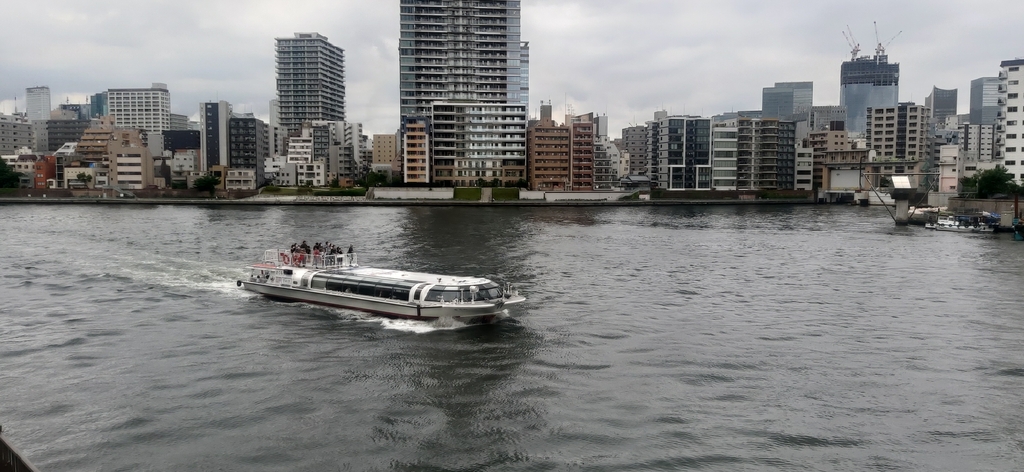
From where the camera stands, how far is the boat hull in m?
28.5

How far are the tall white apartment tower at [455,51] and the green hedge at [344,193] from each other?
3815 centimetres

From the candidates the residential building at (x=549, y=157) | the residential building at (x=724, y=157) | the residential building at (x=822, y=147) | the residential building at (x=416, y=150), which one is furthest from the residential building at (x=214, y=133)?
the residential building at (x=822, y=147)

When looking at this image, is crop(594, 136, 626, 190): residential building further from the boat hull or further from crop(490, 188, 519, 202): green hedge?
the boat hull

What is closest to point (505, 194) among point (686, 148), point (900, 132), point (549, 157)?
point (549, 157)

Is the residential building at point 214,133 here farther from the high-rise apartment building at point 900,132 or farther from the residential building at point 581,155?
the high-rise apartment building at point 900,132

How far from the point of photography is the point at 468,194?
141 m

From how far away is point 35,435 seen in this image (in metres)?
17.6

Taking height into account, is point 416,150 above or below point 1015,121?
below

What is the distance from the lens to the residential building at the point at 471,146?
148m

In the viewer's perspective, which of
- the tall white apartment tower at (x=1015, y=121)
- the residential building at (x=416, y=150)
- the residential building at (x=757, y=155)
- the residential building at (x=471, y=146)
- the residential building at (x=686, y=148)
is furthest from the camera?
the residential building at (x=686, y=148)

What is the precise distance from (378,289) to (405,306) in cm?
210

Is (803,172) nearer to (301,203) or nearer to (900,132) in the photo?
(900,132)

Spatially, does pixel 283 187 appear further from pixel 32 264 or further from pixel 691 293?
pixel 691 293

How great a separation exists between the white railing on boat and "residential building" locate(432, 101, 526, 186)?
10956cm
